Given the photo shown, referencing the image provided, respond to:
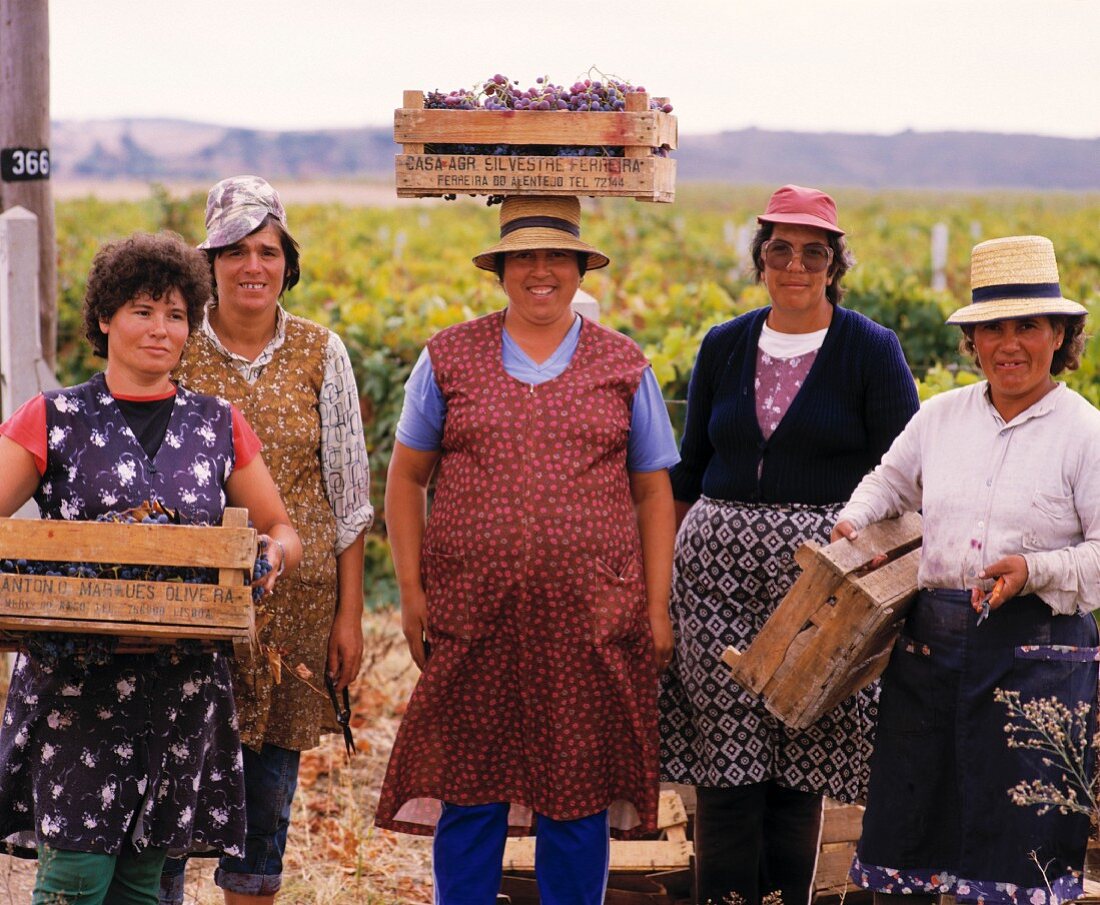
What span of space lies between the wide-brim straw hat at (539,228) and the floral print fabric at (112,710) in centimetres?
89

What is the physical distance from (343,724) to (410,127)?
1.57 meters

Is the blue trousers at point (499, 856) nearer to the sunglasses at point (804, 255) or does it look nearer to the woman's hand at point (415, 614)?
the woman's hand at point (415, 614)

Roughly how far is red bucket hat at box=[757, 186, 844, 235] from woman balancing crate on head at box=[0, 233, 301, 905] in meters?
1.51

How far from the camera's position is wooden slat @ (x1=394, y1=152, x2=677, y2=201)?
3.60 metres

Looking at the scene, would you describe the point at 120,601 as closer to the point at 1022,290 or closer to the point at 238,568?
the point at 238,568

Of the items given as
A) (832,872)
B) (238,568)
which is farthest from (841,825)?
A: (238,568)

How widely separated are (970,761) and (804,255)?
53.9 inches

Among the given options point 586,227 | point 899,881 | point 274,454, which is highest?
point 586,227

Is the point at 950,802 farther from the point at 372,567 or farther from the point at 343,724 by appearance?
the point at 372,567

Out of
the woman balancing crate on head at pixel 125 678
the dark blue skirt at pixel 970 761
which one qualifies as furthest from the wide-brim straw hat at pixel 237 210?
the dark blue skirt at pixel 970 761

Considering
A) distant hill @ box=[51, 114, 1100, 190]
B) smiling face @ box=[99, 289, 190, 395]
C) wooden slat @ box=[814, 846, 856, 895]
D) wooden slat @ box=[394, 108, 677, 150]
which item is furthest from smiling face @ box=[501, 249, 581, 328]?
distant hill @ box=[51, 114, 1100, 190]

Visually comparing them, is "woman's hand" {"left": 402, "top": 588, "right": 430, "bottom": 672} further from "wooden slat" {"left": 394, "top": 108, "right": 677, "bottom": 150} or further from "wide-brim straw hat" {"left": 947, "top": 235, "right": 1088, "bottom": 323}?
"wide-brim straw hat" {"left": 947, "top": 235, "right": 1088, "bottom": 323}

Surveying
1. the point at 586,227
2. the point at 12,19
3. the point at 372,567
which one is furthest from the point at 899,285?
the point at 586,227

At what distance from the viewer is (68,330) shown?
11547 mm
